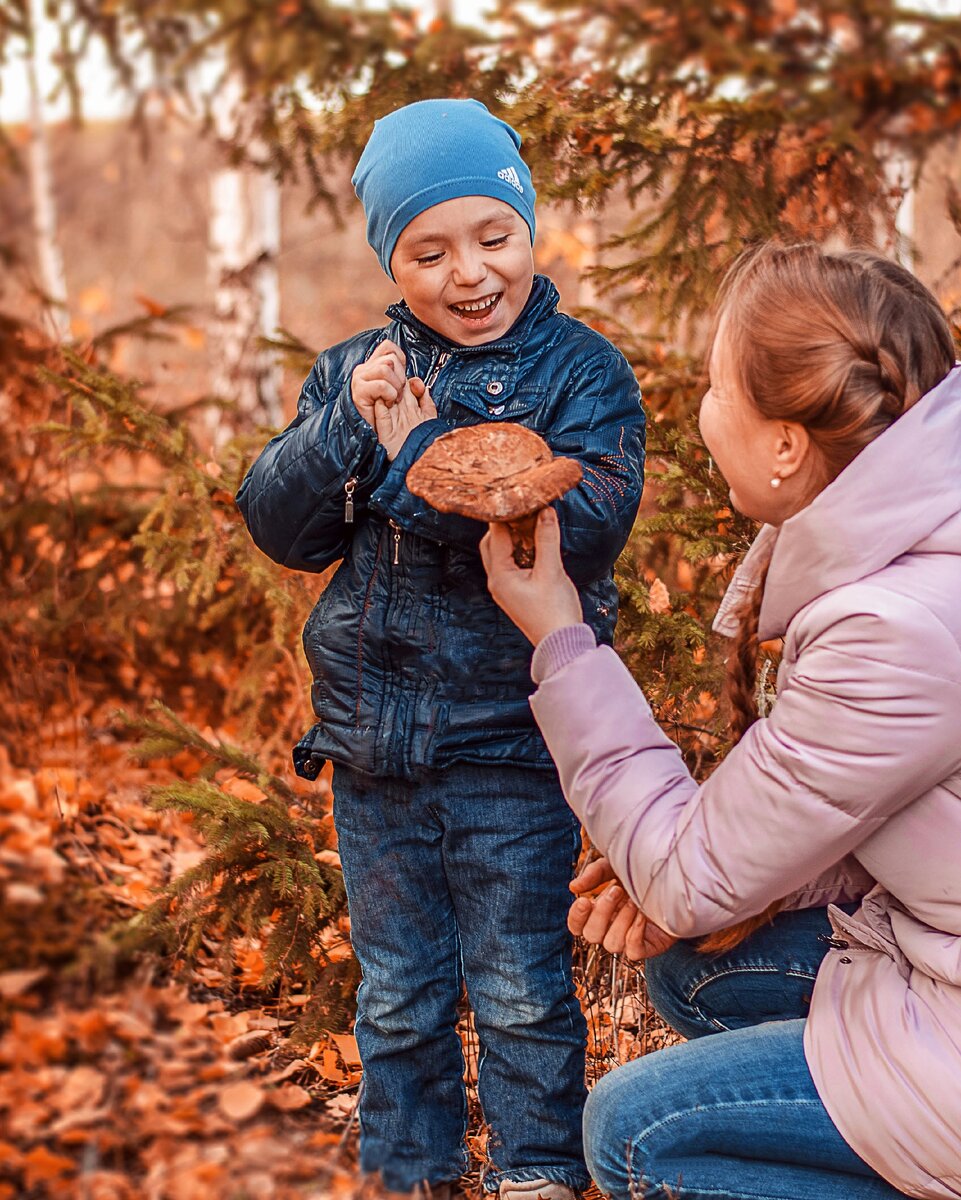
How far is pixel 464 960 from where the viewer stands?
2.59 meters

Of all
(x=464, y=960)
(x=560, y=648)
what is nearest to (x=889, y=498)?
(x=560, y=648)

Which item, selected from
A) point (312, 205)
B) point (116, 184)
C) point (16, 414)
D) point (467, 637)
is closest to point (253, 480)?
point (467, 637)

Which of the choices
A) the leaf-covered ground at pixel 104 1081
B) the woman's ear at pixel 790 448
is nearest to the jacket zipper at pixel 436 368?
the woman's ear at pixel 790 448

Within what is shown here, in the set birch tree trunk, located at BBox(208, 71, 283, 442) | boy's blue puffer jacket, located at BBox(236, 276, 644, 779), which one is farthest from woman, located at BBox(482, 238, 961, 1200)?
birch tree trunk, located at BBox(208, 71, 283, 442)

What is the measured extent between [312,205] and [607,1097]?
4556 millimetres

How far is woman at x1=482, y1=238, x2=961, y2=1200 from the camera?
6.03ft

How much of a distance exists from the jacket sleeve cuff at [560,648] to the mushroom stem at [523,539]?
16cm

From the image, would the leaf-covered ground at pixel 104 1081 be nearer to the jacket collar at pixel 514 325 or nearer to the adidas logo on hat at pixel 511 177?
the jacket collar at pixel 514 325

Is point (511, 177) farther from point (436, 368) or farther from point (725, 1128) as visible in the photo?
point (725, 1128)

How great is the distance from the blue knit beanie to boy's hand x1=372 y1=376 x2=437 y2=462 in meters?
0.30

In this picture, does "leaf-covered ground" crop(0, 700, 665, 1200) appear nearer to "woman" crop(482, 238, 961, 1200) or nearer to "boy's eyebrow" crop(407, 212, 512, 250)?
"woman" crop(482, 238, 961, 1200)

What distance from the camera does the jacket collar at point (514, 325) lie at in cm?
254

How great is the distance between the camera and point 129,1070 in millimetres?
1425

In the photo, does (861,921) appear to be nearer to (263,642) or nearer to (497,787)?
(497,787)
